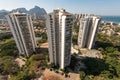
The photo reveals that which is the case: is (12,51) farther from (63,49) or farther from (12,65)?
(63,49)

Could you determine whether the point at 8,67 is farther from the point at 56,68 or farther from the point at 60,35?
the point at 60,35

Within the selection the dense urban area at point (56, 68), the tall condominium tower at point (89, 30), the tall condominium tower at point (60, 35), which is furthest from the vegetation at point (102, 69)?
the tall condominium tower at point (89, 30)

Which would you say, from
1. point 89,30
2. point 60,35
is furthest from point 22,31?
point 89,30

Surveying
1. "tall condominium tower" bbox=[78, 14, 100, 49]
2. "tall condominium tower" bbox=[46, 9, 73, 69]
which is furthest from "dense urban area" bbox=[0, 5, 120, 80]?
"tall condominium tower" bbox=[78, 14, 100, 49]

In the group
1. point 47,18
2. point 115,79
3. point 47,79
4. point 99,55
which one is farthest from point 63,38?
point 99,55

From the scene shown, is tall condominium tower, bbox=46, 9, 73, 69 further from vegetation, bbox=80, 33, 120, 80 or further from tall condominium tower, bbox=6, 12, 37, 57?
tall condominium tower, bbox=6, 12, 37, 57
